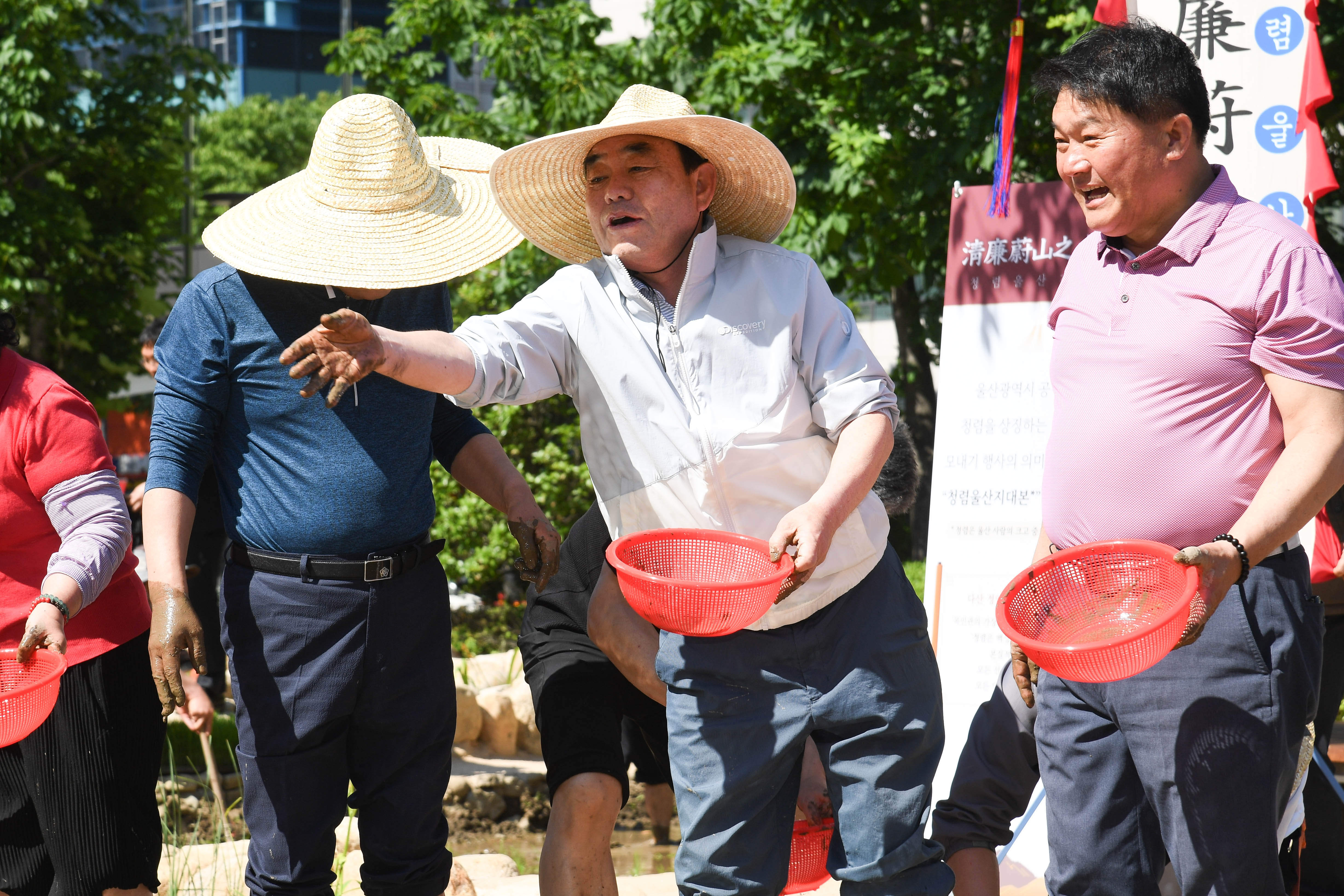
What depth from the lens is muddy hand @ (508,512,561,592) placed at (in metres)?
2.69

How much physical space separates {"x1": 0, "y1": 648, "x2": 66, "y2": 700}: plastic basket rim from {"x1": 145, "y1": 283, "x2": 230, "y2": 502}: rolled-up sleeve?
37 cm

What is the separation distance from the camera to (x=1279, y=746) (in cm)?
209

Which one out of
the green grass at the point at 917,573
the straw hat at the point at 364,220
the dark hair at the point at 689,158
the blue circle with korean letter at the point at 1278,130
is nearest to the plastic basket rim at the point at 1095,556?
the dark hair at the point at 689,158

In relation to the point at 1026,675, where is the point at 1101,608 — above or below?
above

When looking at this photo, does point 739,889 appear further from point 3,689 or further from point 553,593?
point 3,689

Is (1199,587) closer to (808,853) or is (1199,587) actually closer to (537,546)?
(808,853)

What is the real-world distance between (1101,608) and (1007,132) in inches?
93.5

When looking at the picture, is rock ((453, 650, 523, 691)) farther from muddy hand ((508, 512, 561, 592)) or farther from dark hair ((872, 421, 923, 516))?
muddy hand ((508, 512, 561, 592))

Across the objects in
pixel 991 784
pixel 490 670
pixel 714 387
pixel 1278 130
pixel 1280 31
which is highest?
pixel 1280 31

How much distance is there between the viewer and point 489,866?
394 centimetres

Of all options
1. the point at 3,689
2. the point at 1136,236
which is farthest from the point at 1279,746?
the point at 3,689

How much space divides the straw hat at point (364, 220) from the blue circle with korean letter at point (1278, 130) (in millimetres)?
2341

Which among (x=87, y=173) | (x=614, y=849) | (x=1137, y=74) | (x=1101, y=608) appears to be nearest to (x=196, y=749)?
(x=614, y=849)

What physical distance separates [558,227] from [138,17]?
923cm
